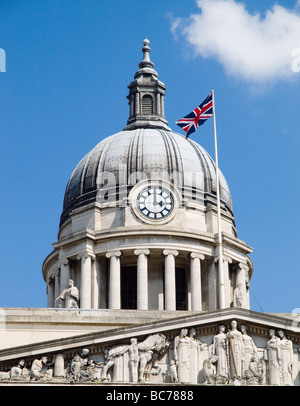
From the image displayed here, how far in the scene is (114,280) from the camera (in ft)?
262

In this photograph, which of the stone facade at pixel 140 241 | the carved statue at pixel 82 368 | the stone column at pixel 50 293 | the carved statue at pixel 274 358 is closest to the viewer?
the carved statue at pixel 82 368

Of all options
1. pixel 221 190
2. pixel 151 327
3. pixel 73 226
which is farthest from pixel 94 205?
pixel 151 327

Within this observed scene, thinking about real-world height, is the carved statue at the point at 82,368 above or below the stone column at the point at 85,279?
below

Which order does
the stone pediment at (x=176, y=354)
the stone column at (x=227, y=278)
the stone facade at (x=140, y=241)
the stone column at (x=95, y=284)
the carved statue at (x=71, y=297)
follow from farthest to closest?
1. the stone column at (x=227, y=278)
2. the stone column at (x=95, y=284)
3. the carved statue at (x=71, y=297)
4. the stone facade at (x=140, y=241)
5. the stone pediment at (x=176, y=354)

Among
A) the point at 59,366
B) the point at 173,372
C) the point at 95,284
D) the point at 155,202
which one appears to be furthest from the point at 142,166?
the point at 173,372

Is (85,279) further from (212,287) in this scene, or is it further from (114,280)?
(212,287)

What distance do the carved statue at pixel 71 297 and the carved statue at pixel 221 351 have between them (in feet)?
57.0

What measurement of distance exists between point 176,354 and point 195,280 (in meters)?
22.7

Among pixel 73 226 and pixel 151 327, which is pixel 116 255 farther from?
pixel 151 327

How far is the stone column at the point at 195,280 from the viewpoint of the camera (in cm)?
8012

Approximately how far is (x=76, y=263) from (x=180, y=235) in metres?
6.64

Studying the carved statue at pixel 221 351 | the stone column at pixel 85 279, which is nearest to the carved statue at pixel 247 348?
the carved statue at pixel 221 351

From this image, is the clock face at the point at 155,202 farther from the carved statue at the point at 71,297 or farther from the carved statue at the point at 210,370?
the carved statue at the point at 210,370

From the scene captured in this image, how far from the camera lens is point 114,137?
88.8m
